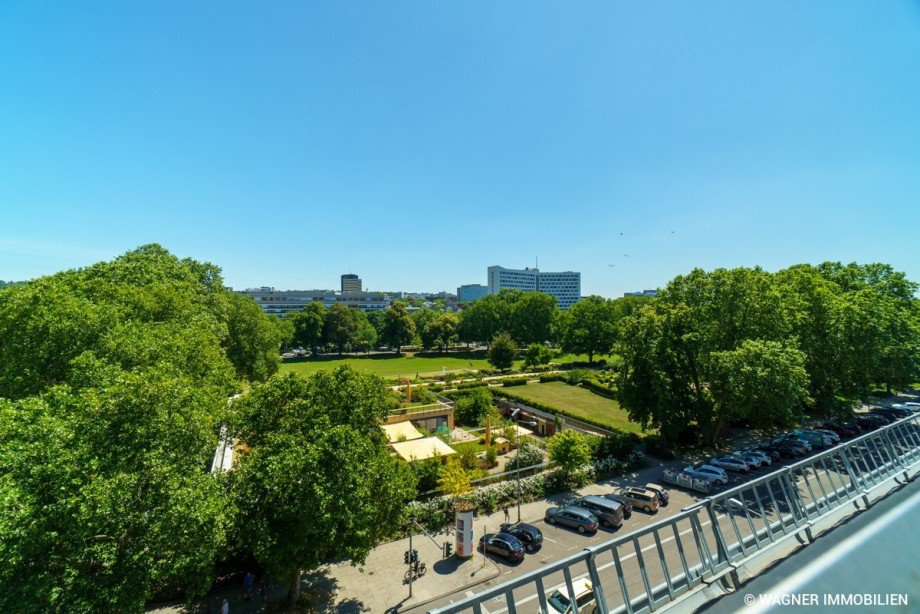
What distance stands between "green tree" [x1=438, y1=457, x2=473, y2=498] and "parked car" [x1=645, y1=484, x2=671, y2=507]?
9.31m

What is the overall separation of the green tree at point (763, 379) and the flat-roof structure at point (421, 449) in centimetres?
1644

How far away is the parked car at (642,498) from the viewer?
Answer: 68.1 feet

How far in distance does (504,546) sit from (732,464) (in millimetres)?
15011

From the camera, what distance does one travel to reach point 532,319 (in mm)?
84000

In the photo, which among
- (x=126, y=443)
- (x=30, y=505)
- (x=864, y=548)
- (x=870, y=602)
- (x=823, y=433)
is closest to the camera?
(x=870, y=602)

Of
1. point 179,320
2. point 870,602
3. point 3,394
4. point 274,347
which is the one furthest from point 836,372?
point 274,347

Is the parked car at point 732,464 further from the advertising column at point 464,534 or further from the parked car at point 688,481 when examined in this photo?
the advertising column at point 464,534

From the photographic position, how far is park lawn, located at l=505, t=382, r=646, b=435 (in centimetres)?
3678

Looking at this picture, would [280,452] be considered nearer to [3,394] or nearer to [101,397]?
[101,397]

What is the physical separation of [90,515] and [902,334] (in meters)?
45.2

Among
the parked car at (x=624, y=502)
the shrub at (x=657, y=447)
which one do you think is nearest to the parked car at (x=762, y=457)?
Result: the shrub at (x=657, y=447)

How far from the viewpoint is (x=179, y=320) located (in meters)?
23.8

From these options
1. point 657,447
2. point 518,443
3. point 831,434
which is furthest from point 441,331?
point 831,434

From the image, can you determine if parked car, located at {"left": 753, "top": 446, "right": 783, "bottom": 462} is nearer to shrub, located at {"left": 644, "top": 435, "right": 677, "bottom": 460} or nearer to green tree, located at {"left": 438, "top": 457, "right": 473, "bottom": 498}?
shrub, located at {"left": 644, "top": 435, "right": 677, "bottom": 460}
